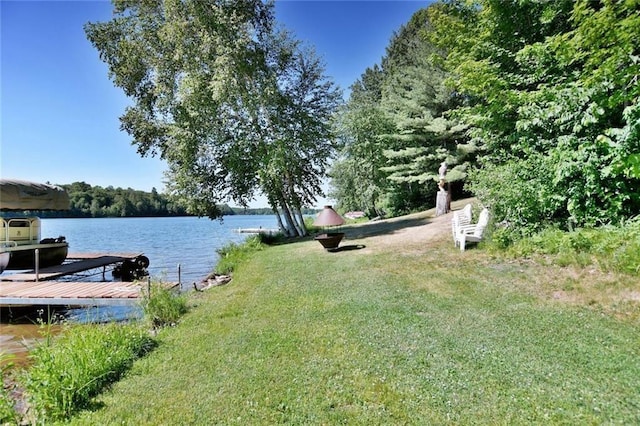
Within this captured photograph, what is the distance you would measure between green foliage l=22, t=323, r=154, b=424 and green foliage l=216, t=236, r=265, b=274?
645 cm

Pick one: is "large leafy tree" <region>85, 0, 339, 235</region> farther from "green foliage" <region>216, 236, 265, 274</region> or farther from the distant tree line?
the distant tree line

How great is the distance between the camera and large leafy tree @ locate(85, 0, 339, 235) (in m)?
14.6

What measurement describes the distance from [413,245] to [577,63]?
20.8 ft

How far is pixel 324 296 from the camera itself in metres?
7.08

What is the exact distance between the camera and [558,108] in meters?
7.73

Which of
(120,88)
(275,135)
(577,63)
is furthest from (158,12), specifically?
(577,63)

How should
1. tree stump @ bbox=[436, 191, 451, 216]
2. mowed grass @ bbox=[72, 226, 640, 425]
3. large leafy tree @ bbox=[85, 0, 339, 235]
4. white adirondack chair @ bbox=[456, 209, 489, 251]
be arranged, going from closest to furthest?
mowed grass @ bbox=[72, 226, 640, 425] → white adirondack chair @ bbox=[456, 209, 489, 251] → large leafy tree @ bbox=[85, 0, 339, 235] → tree stump @ bbox=[436, 191, 451, 216]

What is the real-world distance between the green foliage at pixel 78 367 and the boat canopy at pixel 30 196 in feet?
32.6

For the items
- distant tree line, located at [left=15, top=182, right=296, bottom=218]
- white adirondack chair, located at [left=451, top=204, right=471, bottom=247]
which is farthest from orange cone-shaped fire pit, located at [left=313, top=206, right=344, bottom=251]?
distant tree line, located at [left=15, top=182, right=296, bottom=218]

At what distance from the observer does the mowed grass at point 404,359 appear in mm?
3369

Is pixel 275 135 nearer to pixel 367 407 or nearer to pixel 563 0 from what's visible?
pixel 563 0

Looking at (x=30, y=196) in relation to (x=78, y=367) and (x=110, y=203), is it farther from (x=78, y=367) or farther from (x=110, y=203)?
(x=110, y=203)

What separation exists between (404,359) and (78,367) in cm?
400

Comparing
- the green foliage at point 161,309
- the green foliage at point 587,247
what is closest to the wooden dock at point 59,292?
the green foliage at point 161,309
